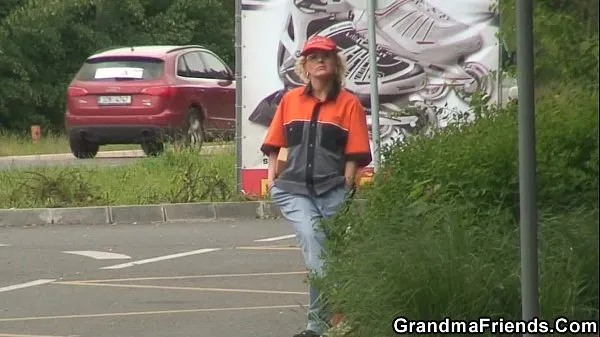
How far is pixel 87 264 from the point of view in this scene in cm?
1196

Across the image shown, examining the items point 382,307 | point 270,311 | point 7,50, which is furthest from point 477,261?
point 7,50

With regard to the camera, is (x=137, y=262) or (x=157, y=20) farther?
(x=157, y=20)

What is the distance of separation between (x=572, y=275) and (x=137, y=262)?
6.24 meters

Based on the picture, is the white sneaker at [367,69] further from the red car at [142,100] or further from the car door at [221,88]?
the car door at [221,88]

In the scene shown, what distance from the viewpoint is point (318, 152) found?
26.0 feet

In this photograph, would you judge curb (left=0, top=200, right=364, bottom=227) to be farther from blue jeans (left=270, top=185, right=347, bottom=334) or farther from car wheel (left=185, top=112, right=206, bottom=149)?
blue jeans (left=270, top=185, right=347, bottom=334)

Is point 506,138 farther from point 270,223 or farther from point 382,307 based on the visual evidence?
point 270,223

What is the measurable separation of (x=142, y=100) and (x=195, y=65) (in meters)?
1.42

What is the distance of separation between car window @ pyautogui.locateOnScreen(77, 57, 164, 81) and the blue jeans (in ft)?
47.8

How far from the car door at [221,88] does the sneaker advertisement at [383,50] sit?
7640mm

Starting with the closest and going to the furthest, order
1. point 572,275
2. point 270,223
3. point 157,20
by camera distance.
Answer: point 572,275 < point 270,223 < point 157,20

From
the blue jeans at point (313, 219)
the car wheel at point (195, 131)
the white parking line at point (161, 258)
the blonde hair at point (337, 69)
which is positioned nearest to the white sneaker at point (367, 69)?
the white parking line at point (161, 258)

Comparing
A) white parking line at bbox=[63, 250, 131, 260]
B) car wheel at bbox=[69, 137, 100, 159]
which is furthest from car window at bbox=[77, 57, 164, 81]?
white parking line at bbox=[63, 250, 131, 260]

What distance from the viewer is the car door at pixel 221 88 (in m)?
23.5
